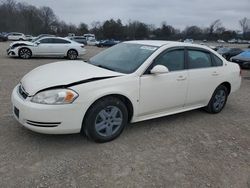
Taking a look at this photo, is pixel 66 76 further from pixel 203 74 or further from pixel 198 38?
pixel 198 38

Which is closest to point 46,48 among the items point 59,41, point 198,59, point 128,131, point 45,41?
point 45,41

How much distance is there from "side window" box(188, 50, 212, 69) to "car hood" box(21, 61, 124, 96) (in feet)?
5.14

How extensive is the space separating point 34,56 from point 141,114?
42.5 ft

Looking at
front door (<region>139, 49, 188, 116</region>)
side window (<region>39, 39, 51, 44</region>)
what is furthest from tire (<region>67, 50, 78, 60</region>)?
front door (<region>139, 49, 188, 116</region>)

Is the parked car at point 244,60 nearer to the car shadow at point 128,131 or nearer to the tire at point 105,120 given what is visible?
the car shadow at point 128,131

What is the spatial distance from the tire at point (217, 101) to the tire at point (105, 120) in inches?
86.1

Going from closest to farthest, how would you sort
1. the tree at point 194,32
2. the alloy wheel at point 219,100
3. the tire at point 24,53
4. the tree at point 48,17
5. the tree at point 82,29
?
the alloy wheel at point 219,100 → the tire at point 24,53 → the tree at point 82,29 → the tree at point 194,32 → the tree at point 48,17

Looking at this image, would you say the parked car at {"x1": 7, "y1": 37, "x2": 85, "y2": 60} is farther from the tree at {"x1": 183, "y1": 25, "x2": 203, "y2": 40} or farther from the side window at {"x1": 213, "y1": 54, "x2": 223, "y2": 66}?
the tree at {"x1": 183, "y1": 25, "x2": 203, "y2": 40}

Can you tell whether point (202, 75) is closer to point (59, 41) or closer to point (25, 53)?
point (59, 41)

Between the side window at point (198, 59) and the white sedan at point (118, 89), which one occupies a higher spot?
the side window at point (198, 59)

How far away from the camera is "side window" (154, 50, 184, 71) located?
428cm

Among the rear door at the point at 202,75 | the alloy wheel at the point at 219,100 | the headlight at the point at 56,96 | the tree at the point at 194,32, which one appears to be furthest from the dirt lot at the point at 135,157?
the tree at the point at 194,32

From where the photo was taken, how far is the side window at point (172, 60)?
168 inches

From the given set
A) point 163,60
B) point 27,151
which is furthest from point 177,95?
point 27,151
